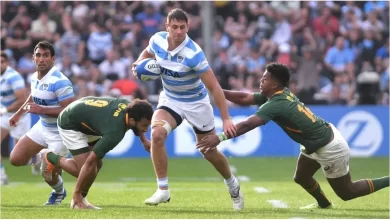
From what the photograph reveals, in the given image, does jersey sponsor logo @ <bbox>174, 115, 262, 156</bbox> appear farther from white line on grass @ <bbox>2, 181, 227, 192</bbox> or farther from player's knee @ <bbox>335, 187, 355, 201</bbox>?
player's knee @ <bbox>335, 187, 355, 201</bbox>

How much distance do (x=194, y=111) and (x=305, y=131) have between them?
4.69 feet

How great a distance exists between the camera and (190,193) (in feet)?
46.2

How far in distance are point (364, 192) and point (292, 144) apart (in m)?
10.9

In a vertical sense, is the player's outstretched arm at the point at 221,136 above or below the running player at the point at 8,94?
above

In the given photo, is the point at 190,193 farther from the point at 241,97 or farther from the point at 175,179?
the point at 175,179

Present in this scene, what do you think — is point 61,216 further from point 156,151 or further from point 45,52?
point 45,52

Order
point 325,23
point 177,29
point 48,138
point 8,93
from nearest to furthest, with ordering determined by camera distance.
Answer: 1. point 177,29
2. point 48,138
3. point 8,93
4. point 325,23

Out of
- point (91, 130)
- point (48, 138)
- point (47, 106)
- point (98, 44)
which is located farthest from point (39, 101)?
point (98, 44)

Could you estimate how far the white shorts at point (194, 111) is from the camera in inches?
442

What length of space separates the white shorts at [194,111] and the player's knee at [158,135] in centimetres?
51

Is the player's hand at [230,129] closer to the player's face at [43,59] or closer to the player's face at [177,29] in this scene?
the player's face at [177,29]

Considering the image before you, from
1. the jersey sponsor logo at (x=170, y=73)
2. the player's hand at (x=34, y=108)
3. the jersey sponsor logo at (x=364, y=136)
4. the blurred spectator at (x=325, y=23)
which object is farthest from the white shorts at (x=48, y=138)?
the blurred spectator at (x=325, y=23)

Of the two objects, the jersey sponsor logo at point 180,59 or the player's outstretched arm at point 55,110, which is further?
the player's outstretched arm at point 55,110

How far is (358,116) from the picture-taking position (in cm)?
2214
